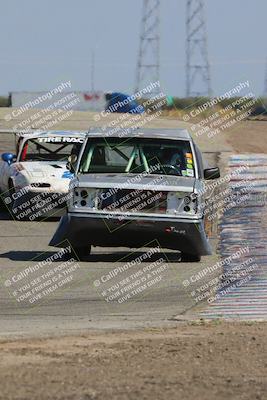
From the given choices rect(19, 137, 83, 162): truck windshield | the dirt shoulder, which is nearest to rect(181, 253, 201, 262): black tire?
the dirt shoulder

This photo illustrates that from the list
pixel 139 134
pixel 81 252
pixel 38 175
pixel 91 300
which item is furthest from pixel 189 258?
pixel 38 175

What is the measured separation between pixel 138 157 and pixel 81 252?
56.4 inches

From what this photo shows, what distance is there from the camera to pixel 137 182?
12781 millimetres

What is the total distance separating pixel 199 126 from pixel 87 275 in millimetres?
29713

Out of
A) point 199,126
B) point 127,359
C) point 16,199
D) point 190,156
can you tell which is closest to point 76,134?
point 16,199

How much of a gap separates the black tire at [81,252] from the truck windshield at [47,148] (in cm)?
505

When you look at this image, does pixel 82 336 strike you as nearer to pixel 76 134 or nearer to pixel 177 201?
pixel 177 201

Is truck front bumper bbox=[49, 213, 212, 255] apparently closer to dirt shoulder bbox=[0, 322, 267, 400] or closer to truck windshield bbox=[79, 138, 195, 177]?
truck windshield bbox=[79, 138, 195, 177]

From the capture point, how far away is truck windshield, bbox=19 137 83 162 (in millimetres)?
18359

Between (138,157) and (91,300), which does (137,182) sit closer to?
(138,157)

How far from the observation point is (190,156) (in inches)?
537

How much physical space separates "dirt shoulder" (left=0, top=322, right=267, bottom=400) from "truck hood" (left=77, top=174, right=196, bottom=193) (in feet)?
15.1

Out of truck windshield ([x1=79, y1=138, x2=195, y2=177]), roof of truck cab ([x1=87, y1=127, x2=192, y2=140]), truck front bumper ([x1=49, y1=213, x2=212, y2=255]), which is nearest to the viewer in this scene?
truck front bumper ([x1=49, y1=213, x2=212, y2=255])

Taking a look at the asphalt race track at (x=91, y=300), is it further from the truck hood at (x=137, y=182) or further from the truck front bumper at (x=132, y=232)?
the truck hood at (x=137, y=182)
